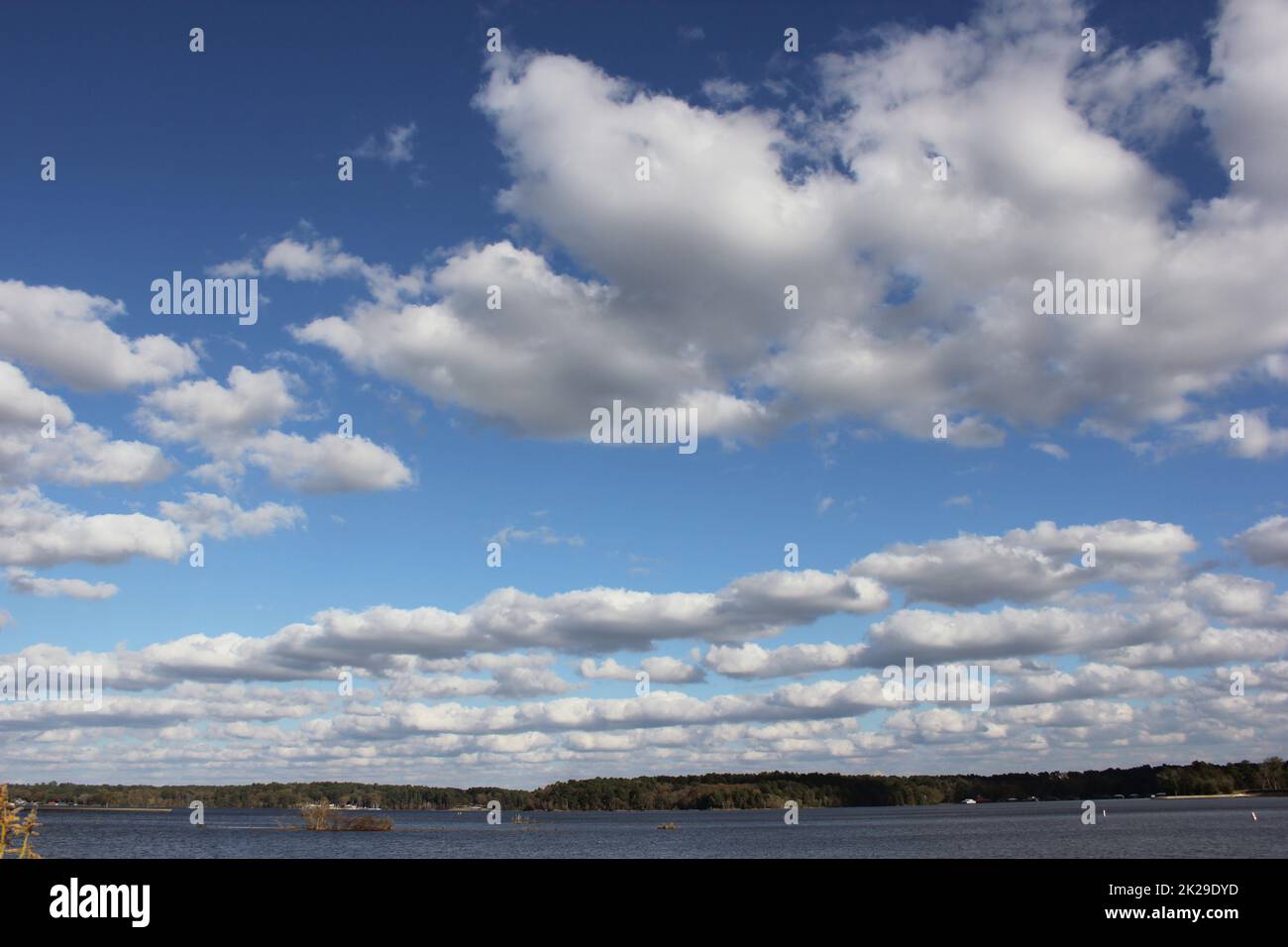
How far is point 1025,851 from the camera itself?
116 meters
